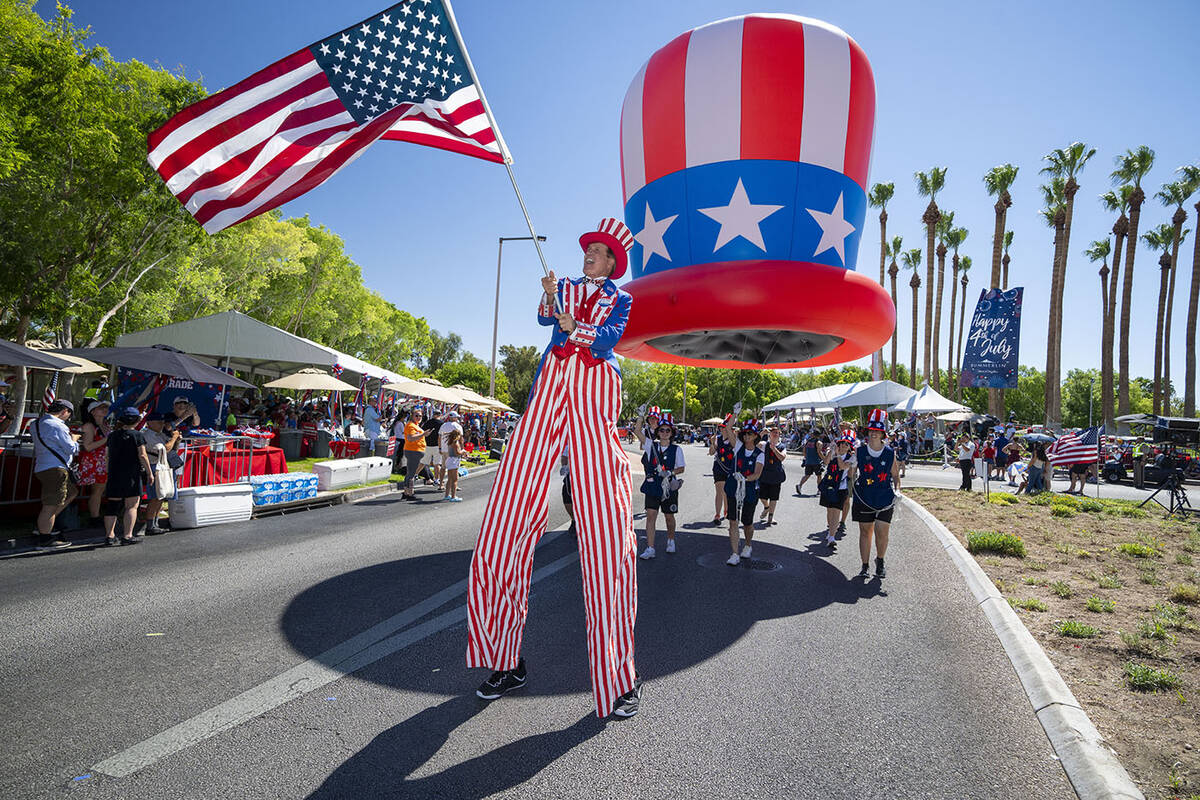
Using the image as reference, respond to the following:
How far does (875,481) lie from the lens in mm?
7043

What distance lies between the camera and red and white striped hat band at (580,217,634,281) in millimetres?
3621

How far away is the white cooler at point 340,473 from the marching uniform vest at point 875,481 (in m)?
9.34

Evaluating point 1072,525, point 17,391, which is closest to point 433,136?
point 1072,525

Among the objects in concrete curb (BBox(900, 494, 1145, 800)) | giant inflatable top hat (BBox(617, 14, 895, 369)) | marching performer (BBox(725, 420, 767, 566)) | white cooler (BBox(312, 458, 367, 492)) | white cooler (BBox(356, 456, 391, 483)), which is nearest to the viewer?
concrete curb (BBox(900, 494, 1145, 800))

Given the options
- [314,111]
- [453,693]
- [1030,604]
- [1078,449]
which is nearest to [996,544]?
[1030,604]

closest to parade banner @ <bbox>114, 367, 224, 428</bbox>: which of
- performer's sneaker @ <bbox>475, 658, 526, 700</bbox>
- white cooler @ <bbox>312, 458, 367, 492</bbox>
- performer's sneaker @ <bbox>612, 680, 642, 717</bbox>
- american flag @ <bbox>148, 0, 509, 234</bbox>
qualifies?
white cooler @ <bbox>312, 458, 367, 492</bbox>

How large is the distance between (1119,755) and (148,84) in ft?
73.4

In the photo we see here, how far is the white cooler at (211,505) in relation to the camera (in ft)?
27.8

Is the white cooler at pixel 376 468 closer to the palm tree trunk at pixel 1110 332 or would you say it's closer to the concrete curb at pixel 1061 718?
the concrete curb at pixel 1061 718

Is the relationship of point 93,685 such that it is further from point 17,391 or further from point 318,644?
point 17,391

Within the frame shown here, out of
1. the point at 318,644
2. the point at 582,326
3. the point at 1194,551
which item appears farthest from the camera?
A: the point at 1194,551

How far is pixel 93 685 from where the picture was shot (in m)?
3.37

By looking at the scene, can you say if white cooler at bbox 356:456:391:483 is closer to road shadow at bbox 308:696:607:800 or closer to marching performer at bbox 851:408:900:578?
marching performer at bbox 851:408:900:578

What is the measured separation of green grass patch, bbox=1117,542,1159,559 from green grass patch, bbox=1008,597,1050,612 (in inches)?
137
